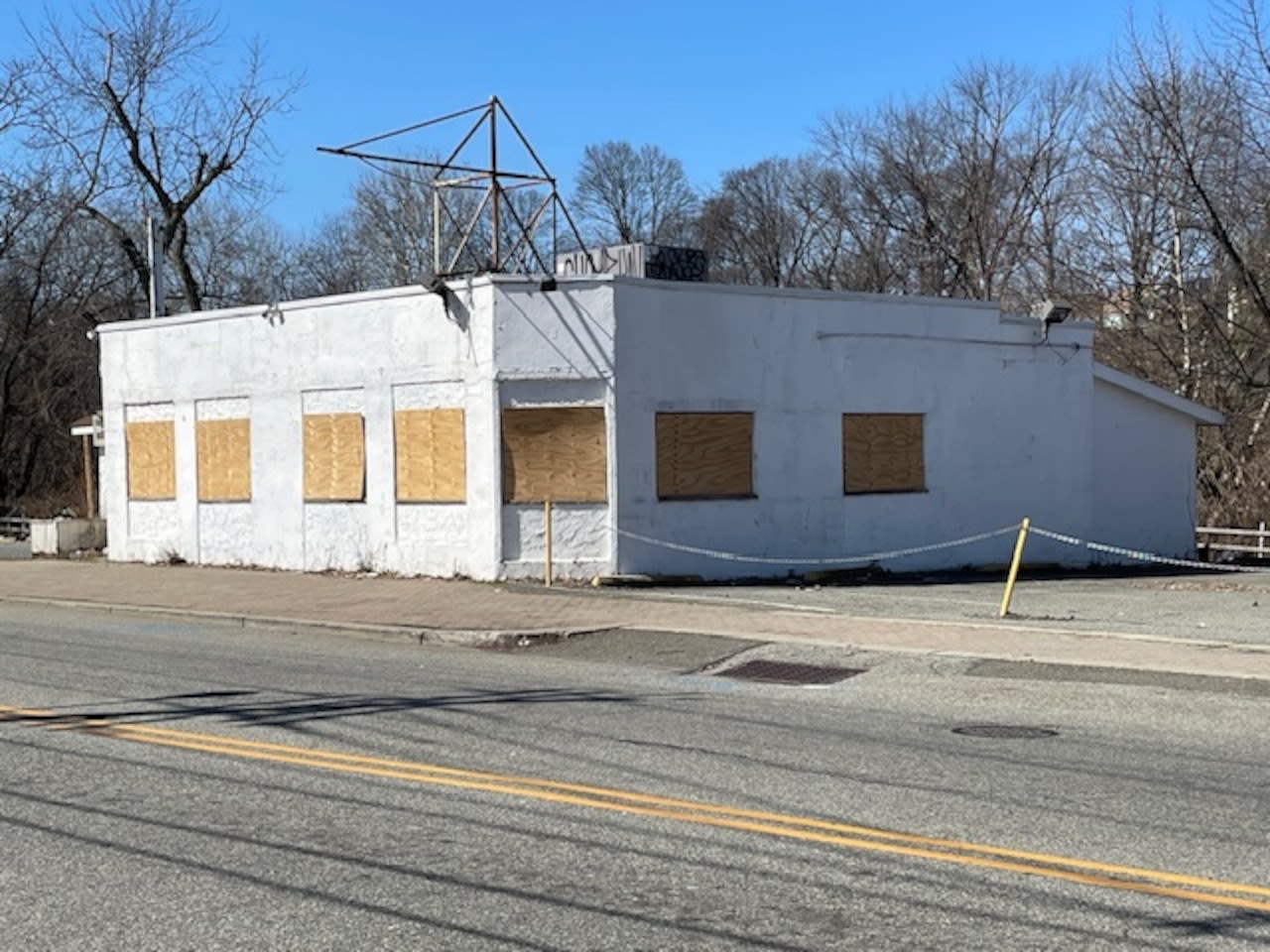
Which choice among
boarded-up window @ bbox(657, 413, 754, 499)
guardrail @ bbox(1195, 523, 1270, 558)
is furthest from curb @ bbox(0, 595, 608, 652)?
guardrail @ bbox(1195, 523, 1270, 558)

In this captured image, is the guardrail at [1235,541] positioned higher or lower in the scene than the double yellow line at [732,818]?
higher

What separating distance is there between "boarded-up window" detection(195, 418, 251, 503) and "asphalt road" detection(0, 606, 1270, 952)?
10.9 metres

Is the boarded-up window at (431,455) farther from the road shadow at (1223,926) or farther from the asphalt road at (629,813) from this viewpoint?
the road shadow at (1223,926)

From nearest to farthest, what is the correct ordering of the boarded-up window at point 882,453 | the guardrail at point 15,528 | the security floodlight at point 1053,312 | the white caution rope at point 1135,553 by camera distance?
the white caution rope at point 1135,553 < the boarded-up window at point 882,453 < the security floodlight at point 1053,312 < the guardrail at point 15,528

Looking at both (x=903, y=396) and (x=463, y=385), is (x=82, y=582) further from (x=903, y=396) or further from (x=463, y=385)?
(x=903, y=396)

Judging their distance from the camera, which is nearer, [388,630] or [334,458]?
[388,630]

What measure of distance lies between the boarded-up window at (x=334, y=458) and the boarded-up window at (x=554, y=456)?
3.01 m

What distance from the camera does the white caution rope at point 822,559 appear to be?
19406 millimetres

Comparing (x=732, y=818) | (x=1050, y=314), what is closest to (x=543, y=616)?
(x=732, y=818)

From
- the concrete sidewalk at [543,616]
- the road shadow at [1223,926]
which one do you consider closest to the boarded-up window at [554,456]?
the concrete sidewalk at [543,616]

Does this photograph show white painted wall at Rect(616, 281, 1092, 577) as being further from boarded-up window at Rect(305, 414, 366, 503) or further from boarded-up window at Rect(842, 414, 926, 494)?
boarded-up window at Rect(305, 414, 366, 503)

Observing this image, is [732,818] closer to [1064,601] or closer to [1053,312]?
[1064,601]

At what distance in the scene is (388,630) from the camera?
1520cm

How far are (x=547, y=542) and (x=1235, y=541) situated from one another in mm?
19293
